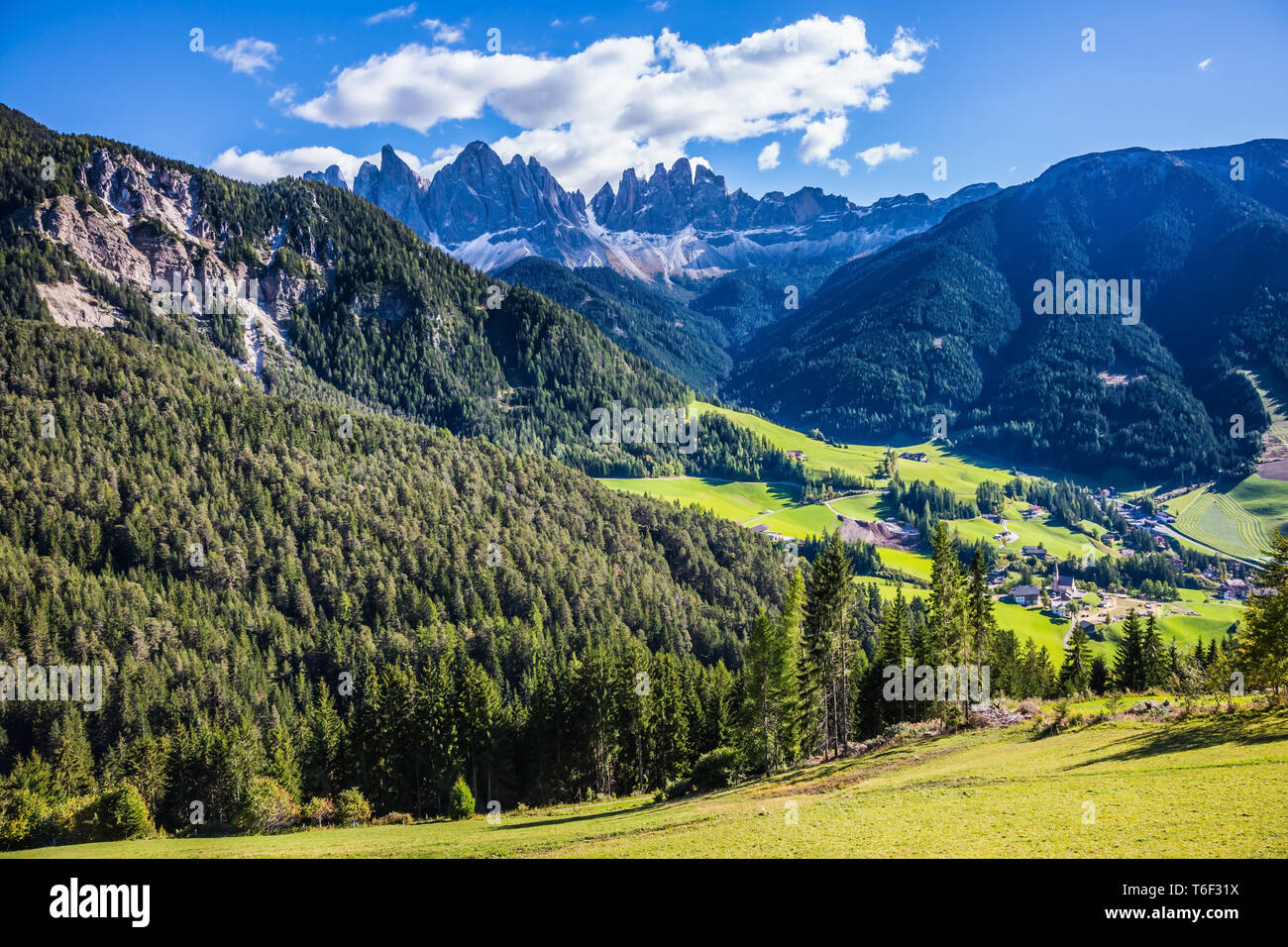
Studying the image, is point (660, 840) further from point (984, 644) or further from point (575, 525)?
point (575, 525)

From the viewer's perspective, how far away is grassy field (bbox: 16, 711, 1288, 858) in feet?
70.5

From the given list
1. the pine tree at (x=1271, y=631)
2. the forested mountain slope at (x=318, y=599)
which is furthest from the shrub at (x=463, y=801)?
the pine tree at (x=1271, y=631)

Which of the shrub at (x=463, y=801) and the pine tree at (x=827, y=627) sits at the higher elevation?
the pine tree at (x=827, y=627)

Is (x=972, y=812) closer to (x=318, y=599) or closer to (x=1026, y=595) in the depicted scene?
(x=318, y=599)

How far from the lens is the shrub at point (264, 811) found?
54031 millimetres

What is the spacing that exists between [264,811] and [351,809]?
6717 mm

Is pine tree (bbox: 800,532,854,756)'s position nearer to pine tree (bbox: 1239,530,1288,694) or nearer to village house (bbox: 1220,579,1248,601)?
pine tree (bbox: 1239,530,1288,694)

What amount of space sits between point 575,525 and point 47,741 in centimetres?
10205

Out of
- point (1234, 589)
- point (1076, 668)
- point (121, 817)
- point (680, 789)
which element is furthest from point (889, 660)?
point (1234, 589)

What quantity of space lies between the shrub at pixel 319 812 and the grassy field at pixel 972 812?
13.2 metres

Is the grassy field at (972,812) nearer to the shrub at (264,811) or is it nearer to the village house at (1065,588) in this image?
the shrub at (264,811)

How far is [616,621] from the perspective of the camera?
426ft

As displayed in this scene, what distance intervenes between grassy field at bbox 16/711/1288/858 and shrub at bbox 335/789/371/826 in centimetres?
1128

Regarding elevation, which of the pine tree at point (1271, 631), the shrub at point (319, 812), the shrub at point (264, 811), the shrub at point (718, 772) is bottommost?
the shrub at point (319, 812)
